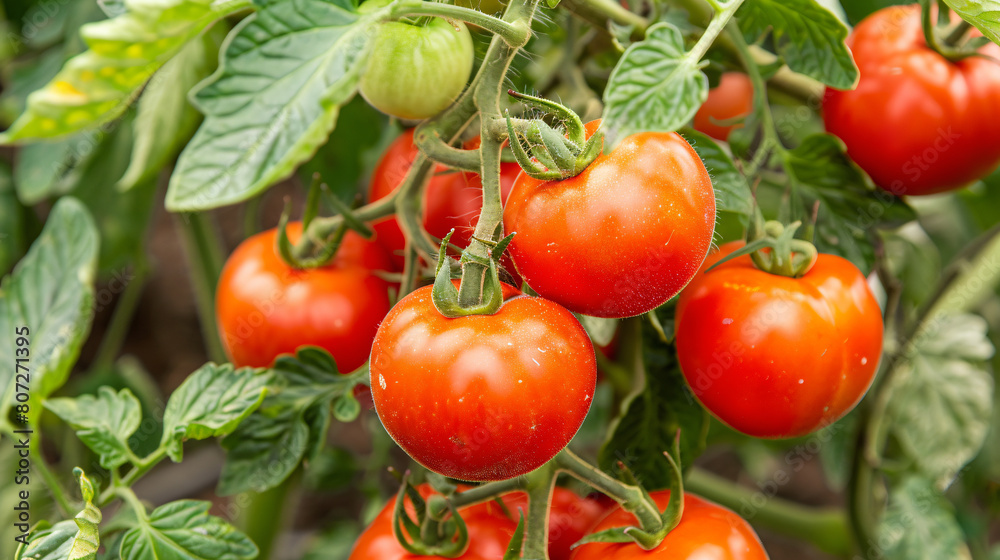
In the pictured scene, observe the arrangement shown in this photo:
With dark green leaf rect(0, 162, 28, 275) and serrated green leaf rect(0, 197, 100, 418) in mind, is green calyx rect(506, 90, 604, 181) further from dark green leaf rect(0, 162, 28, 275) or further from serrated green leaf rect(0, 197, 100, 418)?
dark green leaf rect(0, 162, 28, 275)

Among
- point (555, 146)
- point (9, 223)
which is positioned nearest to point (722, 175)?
point (555, 146)

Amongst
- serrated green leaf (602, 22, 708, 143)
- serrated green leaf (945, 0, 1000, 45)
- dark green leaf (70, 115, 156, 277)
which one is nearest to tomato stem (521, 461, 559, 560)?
serrated green leaf (602, 22, 708, 143)

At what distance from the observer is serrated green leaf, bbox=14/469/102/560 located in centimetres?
44

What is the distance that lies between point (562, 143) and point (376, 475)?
0.73m

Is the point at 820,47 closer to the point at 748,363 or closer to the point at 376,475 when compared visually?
the point at 748,363

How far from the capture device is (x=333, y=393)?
0.54 m

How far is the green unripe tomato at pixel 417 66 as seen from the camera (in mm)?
429

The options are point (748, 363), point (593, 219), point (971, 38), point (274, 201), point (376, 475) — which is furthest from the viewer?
point (274, 201)

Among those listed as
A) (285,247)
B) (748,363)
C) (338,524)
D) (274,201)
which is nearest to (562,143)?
(748,363)

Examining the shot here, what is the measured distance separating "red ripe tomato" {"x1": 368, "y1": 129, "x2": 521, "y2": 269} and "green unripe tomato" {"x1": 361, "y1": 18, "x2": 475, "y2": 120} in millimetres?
59

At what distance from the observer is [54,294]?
26.0 inches

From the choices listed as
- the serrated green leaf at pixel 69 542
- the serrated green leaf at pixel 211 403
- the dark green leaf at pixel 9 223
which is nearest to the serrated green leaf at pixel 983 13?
the serrated green leaf at pixel 211 403

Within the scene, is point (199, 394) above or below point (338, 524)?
above

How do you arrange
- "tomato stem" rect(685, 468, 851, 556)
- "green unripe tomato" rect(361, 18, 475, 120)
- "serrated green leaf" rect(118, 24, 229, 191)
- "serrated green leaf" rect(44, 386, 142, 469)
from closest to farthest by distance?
"green unripe tomato" rect(361, 18, 475, 120) < "serrated green leaf" rect(44, 386, 142, 469) < "serrated green leaf" rect(118, 24, 229, 191) < "tomato stem" rect(685, 468, 851, 556)
